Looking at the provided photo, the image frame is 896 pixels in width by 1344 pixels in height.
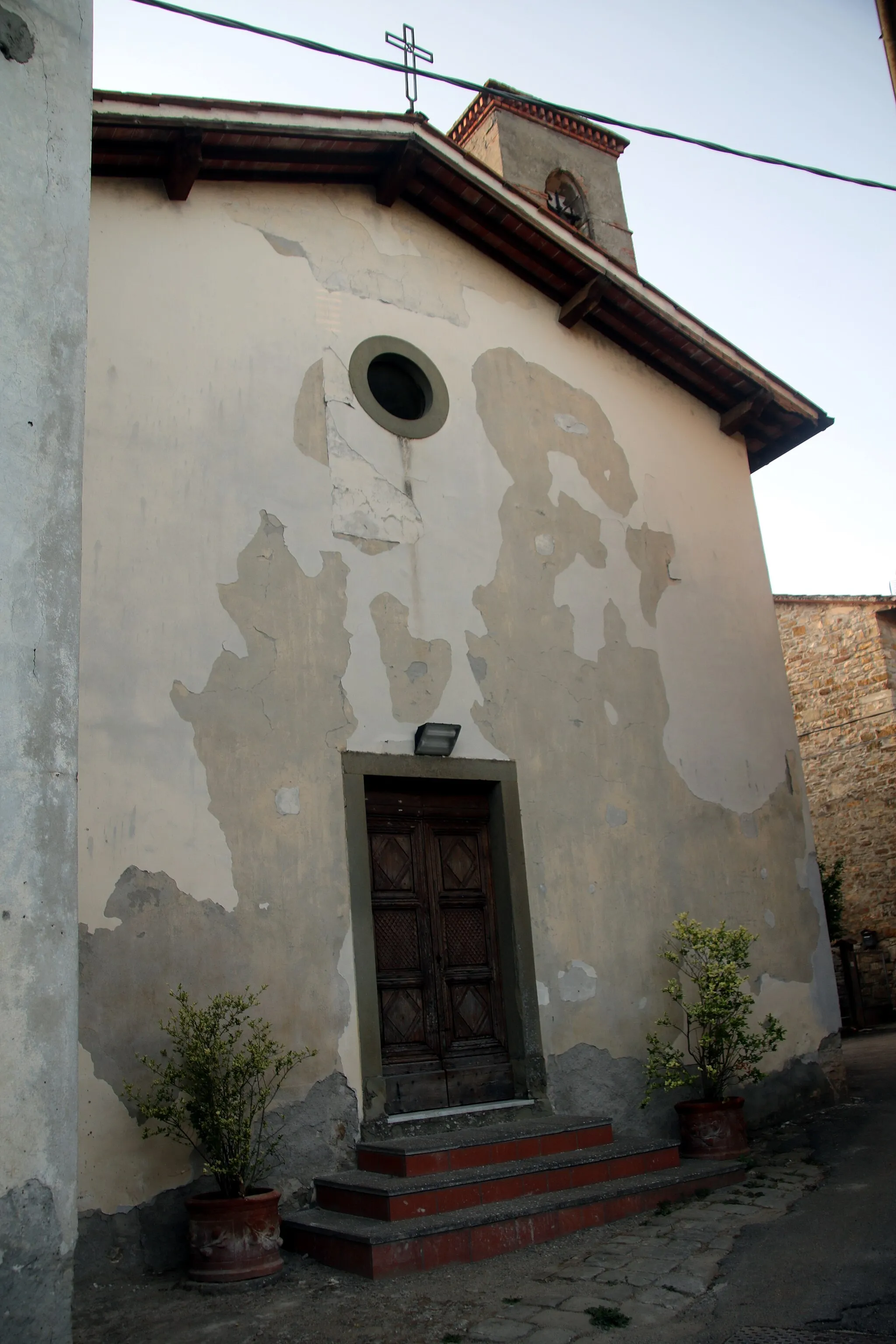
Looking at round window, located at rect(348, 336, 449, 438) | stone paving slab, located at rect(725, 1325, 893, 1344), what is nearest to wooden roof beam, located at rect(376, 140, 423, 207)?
round window, located at rect(348, 336, 449, 438)

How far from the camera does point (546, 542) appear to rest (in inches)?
313

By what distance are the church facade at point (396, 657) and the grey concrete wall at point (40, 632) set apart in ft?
7.09

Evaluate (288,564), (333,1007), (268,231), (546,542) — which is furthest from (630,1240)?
(268,231)

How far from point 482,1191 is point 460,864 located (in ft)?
7.11

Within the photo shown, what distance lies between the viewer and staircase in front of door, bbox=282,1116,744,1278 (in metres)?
4.77

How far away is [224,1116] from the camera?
4.93m

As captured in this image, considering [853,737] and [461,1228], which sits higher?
[853,737]

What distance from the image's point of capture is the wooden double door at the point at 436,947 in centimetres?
638

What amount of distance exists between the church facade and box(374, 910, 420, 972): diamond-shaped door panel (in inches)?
0.7

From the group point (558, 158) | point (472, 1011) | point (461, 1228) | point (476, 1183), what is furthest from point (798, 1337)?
point (558, 158)

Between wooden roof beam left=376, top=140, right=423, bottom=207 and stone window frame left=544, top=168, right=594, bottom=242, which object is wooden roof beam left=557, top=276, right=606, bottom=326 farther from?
stone window frame left=544, top=168, right=594, bottom=242

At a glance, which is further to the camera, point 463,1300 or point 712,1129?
point 712,1129

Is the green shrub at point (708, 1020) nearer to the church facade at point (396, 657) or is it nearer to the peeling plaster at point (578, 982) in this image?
the church facade at point (396, 657)

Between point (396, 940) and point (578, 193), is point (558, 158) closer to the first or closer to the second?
point (578, 193)
